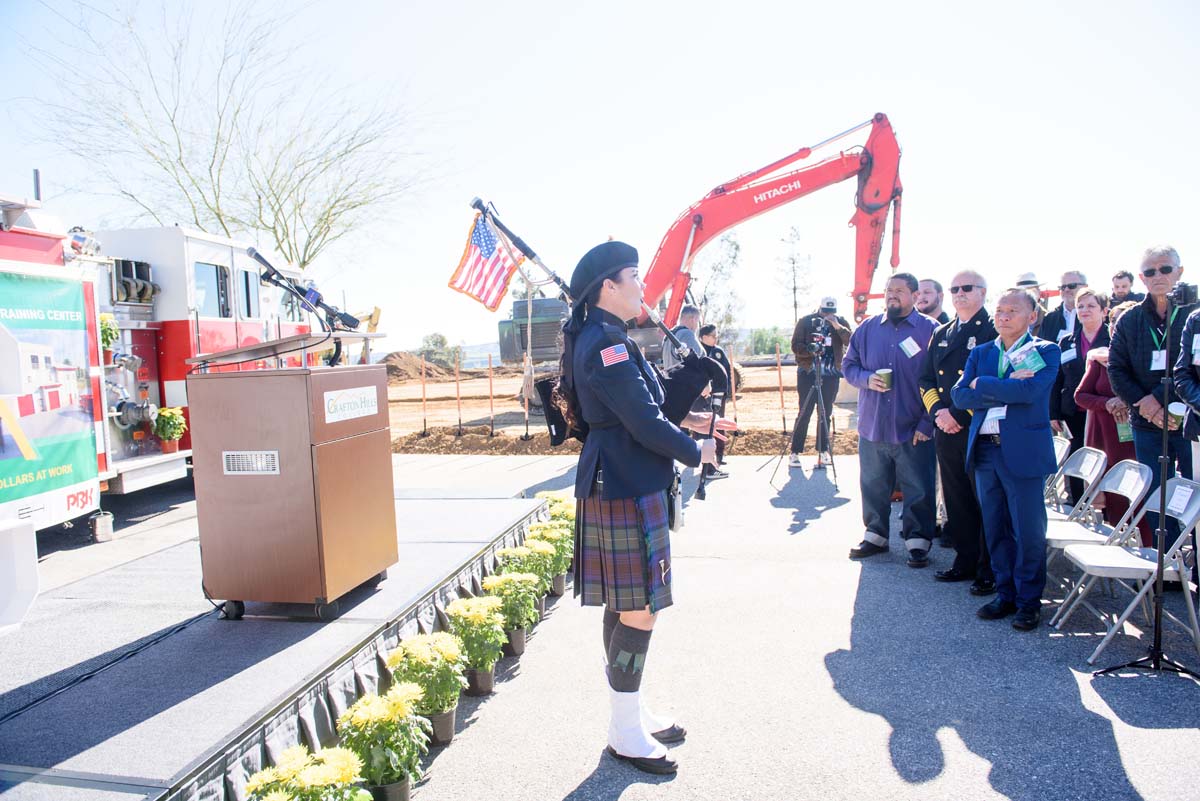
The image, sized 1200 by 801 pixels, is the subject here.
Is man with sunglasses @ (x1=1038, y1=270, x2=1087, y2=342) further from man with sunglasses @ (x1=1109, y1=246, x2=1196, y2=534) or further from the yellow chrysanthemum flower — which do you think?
the yellow chrysanthemum flower

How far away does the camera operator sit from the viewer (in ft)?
27.0

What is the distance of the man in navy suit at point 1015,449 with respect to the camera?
4031mm

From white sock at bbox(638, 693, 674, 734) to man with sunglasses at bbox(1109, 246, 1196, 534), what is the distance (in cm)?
340

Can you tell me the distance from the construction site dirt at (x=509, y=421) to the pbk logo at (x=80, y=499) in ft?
14.5

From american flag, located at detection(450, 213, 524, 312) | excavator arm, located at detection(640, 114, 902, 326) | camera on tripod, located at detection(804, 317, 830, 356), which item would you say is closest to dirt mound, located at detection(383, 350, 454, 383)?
excavator arm, located at detection(640, 114, 902, 326)

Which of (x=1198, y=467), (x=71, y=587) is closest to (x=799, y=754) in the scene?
(x=1198, y=467)

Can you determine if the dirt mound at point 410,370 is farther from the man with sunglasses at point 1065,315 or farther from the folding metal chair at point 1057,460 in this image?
the folding metal chair at point 1057,460

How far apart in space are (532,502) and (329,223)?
1373 cm

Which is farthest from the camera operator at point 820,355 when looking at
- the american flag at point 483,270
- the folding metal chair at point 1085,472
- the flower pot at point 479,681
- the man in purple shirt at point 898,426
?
the flower pot at point 479,681

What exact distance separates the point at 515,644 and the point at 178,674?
1673 millimetres

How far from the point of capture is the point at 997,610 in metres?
4.25

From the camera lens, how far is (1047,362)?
3990mm

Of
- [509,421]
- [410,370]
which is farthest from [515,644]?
[410,370]

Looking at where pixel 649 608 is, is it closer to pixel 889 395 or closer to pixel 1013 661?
pixel 1013 661
